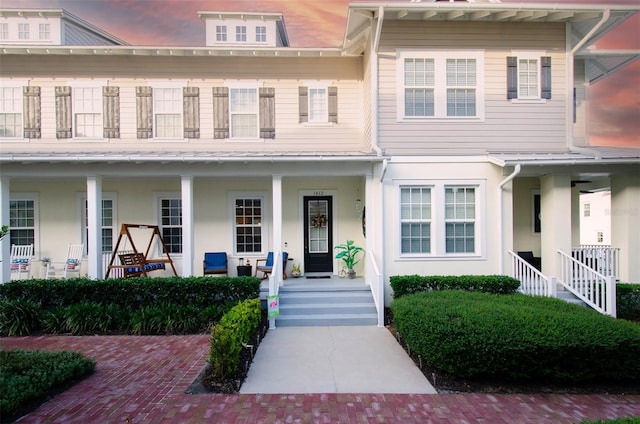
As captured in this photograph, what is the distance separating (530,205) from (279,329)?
7.75 meters

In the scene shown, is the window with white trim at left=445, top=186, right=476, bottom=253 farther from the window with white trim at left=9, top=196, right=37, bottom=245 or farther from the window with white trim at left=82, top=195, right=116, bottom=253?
the window with white trim at left=9, top=196, right=37, bottom=245

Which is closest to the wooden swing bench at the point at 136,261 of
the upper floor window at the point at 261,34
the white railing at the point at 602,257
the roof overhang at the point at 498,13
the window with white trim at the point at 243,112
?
the window with white trim at the point at 243,112

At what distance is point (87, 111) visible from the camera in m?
10.6

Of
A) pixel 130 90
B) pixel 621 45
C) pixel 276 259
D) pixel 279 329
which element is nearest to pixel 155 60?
pixel 130 90

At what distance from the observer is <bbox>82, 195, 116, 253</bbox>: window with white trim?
10.8 m

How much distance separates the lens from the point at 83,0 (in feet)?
39.7

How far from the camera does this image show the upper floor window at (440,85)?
9.05 meters

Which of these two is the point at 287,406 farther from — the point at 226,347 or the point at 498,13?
the point at 498,13

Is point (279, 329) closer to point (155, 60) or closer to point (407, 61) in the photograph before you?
point (407, 61)

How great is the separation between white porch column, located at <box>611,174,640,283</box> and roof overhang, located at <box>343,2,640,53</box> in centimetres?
351

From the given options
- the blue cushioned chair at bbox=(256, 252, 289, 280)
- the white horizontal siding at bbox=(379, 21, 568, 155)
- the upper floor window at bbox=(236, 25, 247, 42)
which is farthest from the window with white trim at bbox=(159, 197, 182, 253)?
the white horizontal siding at bbox=(379, 21, 568, 155)

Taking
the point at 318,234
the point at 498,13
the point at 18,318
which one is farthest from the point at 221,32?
the point at 18,318

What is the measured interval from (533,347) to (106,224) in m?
10.8

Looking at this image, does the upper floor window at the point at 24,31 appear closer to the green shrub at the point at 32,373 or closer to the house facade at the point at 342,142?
the house facade at the point at 342,142
